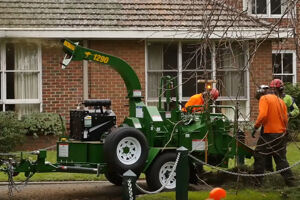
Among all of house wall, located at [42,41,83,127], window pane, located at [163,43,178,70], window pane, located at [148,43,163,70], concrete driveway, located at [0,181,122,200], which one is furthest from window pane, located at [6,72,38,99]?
concrete driveway, located at [0,181,122,200]

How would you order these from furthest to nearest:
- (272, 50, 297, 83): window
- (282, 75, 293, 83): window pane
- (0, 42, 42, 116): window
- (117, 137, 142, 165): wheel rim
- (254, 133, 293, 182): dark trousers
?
1. (282, 75, 293, 83): window pane
2. (272, 50, 297, 83): window
3. (0, 42, 42, 116): window
4. (254, 133, 293, 182): dark trousers
5. (117, 137, 142, 165): wheel rim

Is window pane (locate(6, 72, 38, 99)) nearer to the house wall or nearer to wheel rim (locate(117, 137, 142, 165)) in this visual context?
the house wall

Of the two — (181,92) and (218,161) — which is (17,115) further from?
(218,161)

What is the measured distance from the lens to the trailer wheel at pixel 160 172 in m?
10.1

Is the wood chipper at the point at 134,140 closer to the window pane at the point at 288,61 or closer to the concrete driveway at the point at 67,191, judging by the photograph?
the concrete driveway at the point at 67,191

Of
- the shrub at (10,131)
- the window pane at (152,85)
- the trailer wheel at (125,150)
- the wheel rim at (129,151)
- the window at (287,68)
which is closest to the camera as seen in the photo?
the trailer wheel at (125,150)

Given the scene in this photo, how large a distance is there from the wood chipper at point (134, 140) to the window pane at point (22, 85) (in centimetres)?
624

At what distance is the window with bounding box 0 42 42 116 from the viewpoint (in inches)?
647

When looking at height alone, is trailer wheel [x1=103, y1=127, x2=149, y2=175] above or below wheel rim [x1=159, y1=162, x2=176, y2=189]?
above

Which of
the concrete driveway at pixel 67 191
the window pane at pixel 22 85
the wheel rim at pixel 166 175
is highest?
the window pane at pixel 22 85

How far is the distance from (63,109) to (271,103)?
23.8ft

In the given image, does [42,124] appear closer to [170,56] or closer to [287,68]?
[170,56]

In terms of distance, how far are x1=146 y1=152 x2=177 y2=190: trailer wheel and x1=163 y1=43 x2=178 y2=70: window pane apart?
24.2ft

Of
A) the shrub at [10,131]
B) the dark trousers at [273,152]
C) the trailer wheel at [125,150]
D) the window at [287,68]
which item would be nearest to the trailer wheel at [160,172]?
the trailer wheel at [125,150]
